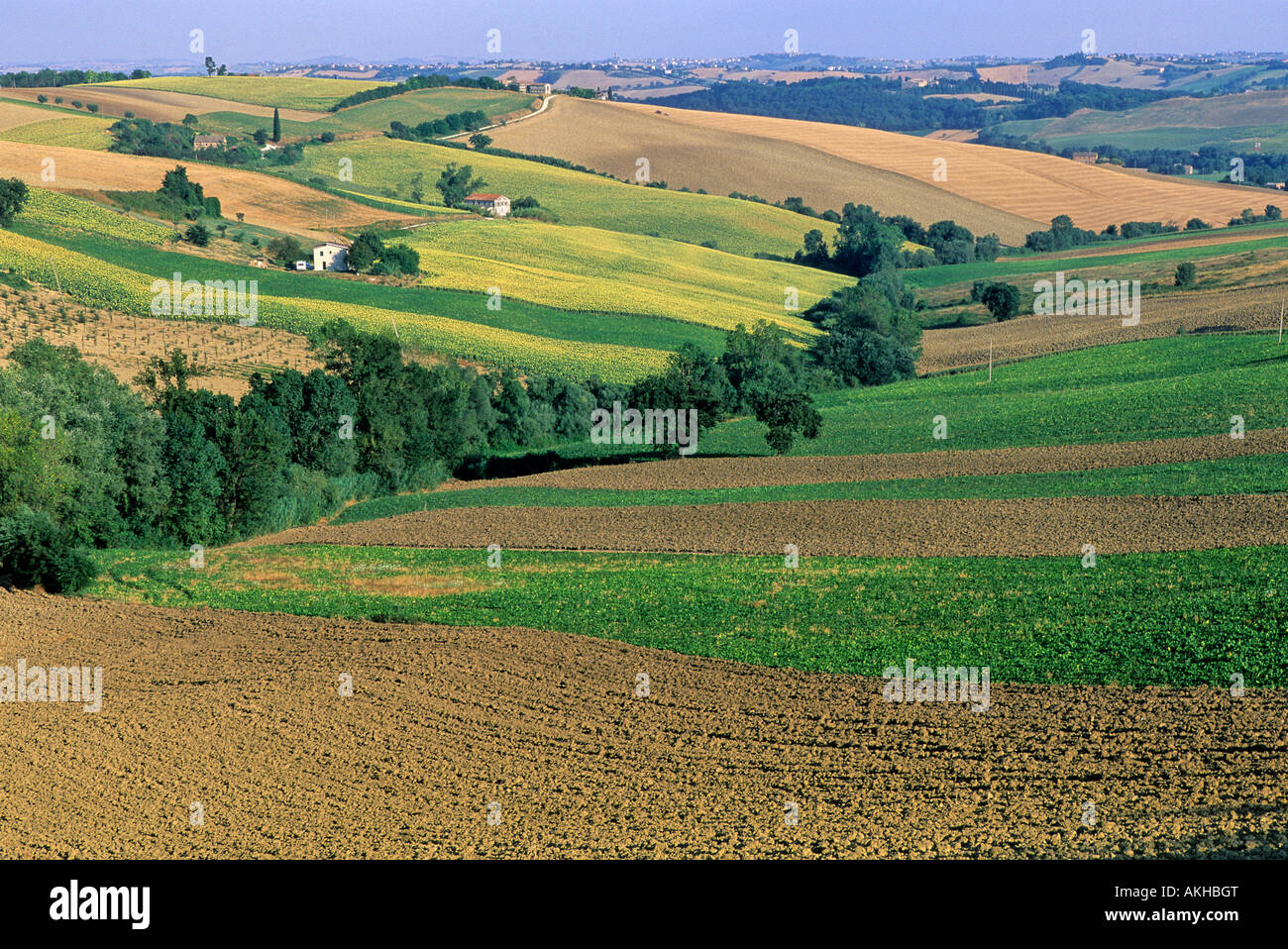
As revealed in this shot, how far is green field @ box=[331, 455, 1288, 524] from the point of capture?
43344 millimetres

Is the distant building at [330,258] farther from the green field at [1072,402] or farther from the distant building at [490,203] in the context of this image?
the green field at [1072,402]

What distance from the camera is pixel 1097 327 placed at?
8269 centimetres

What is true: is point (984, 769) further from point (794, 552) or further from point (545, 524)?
point (545, 524)

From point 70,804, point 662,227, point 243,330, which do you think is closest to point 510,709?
point 70,804

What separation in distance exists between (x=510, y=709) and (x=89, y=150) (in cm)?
10186

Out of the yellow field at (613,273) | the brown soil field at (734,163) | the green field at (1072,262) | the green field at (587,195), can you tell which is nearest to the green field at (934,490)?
the yellow field at (613,273)

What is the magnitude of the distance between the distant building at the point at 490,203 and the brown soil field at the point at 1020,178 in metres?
31.4

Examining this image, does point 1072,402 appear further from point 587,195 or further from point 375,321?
point 587,195

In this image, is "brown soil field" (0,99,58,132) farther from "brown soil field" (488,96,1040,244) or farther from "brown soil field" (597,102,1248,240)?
"brown soil field" (597,102,1248,240)

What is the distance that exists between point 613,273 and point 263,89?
338 ft

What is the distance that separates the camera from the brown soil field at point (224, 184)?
321 ft

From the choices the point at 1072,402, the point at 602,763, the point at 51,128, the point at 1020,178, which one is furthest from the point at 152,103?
the point at 602,763

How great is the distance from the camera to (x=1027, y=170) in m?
161

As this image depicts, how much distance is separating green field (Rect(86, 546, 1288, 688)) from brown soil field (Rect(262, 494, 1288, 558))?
1.36 m
